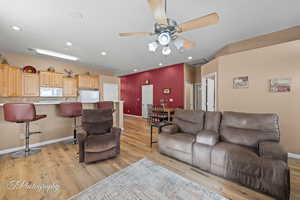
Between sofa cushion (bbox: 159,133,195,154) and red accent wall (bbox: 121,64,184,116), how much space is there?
371 centimetres

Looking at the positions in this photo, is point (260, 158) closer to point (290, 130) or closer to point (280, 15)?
point (290, 130)

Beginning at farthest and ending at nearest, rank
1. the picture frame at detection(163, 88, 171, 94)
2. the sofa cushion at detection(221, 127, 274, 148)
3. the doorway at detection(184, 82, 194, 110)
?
1. the picture frame at detection(163, 88, 171, 94)
2. the doorway at detection(184, 82, 194, 110)
3. the sofa cushion at detection(221, 127, 274, 148)

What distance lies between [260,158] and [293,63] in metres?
2.45

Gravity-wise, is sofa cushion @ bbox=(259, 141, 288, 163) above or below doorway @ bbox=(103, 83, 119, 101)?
below

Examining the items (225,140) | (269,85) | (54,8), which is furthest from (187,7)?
(269,85)

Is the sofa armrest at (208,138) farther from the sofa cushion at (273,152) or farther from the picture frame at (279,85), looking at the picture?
the picture frame at (279,85)

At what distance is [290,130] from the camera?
2.71m

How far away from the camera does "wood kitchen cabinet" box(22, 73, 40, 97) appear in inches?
163

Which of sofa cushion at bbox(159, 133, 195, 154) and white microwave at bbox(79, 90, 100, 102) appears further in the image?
white microwave at bbox(79, 90, 100, 102)

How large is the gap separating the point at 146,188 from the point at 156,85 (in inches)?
230

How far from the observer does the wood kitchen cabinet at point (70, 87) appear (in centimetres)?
519

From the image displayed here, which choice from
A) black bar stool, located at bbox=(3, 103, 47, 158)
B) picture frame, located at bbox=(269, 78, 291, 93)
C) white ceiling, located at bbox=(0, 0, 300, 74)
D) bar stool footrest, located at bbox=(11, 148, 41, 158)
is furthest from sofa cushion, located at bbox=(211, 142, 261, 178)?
bar stool footrest, located at bbox=(11, 148, 41, 158)

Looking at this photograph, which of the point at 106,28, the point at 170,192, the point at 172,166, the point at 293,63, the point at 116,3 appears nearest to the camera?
the point at 170,192

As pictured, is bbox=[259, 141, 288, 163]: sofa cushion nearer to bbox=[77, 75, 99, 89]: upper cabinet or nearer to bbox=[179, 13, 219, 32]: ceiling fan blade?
bbox=[179, 13, 219, 32]: ceiling fan blade
